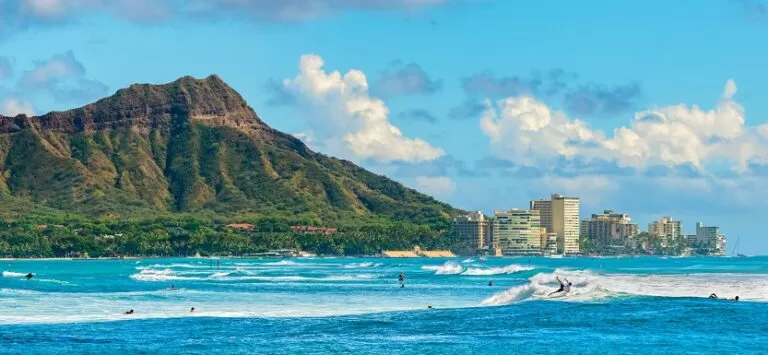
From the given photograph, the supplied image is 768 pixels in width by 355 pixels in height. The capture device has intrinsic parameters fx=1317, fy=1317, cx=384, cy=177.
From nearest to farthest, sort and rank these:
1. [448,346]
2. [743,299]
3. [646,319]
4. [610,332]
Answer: [448,346], [610,332], [646,319], [743,299]

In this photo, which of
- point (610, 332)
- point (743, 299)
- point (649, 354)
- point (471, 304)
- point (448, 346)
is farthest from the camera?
point (471, 304)

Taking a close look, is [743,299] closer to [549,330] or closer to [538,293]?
[538,293]

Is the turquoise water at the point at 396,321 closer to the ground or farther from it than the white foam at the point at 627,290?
closer to the ground

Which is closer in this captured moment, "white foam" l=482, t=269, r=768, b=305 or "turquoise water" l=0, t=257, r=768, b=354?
"turquoise water" l=0, t=257, r=768, b=354

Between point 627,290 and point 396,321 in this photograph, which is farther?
point 627,290

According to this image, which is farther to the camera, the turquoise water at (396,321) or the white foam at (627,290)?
the white foam at (627,290)

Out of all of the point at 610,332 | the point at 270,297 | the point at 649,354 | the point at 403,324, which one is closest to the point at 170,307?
the point at 270,297

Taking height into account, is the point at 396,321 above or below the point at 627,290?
below

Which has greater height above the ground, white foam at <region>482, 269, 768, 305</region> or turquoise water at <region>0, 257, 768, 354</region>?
white foam at <region>482, 269, 768, 305</region>

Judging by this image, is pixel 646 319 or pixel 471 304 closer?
pixel 646 319
